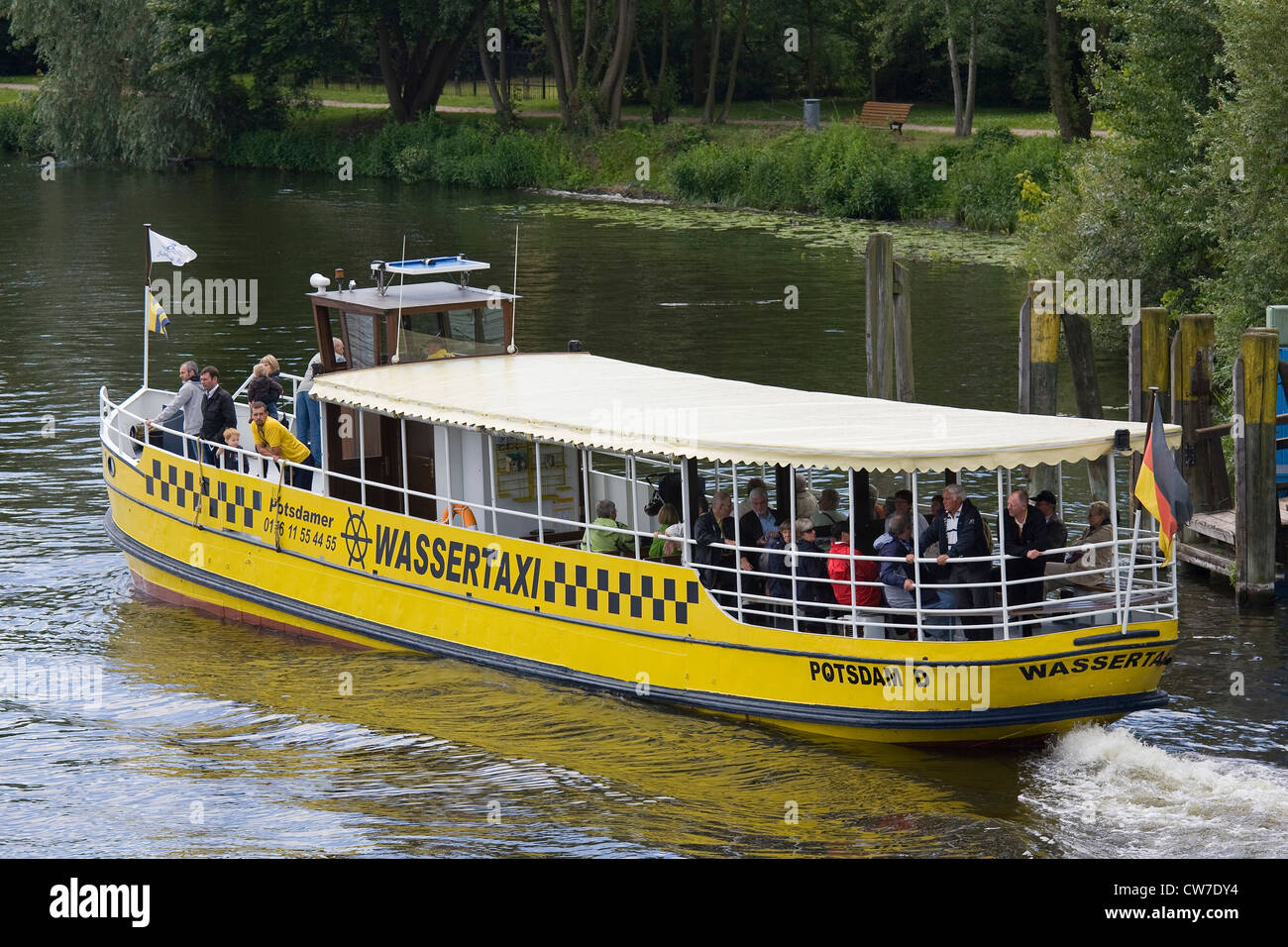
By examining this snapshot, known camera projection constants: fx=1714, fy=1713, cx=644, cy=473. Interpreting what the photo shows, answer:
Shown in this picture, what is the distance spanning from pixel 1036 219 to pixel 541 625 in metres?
23.8

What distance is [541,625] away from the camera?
16.6 m

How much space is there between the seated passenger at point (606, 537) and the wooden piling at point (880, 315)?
5.22m

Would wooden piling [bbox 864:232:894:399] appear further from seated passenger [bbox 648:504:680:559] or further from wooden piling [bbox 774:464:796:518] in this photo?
seated passenger [bbox 648:504:680:559]

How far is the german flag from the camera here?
13.9 metres

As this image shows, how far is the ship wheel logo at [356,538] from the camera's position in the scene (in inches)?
702

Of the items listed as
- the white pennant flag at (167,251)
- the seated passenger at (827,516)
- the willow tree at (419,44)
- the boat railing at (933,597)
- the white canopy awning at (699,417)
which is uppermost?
the willow tree at (419,44)

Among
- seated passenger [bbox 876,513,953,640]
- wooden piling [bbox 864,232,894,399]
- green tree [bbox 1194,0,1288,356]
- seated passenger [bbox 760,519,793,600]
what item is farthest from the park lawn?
seated passenger [bbox 876,513,953,640]

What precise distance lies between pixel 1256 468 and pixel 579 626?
7.57m

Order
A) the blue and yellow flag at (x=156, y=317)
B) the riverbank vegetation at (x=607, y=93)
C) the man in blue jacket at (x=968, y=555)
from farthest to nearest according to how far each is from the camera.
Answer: the riverbank vegetation at (x=607, y=93) → the blue and yellow flag at (x=156, y=317) → the man in blue jacket at (x=968, y=555)

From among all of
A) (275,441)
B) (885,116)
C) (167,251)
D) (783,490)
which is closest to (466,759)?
(783,490)

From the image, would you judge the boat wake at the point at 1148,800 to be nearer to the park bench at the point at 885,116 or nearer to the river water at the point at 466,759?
the river water at the point at 466,759

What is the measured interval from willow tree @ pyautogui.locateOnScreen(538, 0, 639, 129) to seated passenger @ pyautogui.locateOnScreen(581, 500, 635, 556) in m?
46.1

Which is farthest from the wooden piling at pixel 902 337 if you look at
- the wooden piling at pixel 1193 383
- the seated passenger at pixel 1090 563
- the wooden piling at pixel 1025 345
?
the seated passenger at pixel 1090 563

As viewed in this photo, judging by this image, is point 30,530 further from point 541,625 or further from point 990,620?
point 990,620
